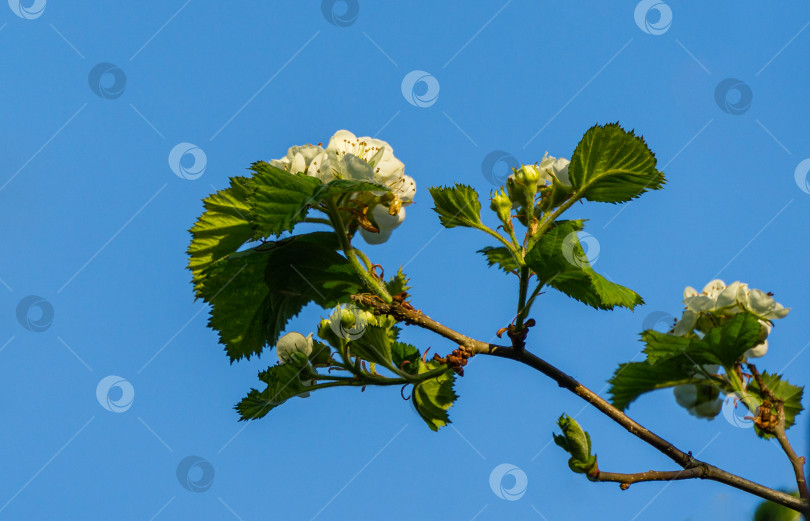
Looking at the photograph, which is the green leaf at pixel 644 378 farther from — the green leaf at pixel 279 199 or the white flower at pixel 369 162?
the green leaf at pixel 279 199

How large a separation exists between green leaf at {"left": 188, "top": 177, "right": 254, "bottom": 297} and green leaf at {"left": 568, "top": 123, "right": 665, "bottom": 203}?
0.91 metres

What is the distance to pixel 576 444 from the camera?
69.7 inches

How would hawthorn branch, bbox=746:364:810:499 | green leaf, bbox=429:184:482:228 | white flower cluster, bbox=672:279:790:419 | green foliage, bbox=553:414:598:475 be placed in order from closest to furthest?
1. green foliage, bbox=553:414:598:475
2. hawthorn branch, bbox=746:364:810:499
3. green leaf, bbox=429:184:482:228
4. white flower cluster, bbox=672:279:790:419

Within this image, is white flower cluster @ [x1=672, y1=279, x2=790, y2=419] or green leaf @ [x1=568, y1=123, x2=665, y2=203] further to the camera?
white flower cluster @ [x1=672, y1=279, x2=790, y2=419]

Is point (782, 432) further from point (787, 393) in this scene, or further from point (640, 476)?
point (640, 476)

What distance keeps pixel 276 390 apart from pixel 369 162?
66cm

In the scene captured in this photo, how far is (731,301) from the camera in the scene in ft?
7.46

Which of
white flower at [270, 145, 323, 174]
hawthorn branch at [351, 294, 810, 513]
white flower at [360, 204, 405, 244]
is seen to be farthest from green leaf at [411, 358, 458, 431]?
white flower at [270, 145, 323, 174]

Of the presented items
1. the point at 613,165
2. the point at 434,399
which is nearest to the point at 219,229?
the point at 434,399

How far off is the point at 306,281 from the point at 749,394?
4.33ft

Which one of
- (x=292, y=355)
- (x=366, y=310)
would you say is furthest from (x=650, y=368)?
(x=292, y=355)

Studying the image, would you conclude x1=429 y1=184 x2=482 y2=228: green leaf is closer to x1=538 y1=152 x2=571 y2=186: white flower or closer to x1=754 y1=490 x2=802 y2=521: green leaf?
x1=538 y1=152 x2=571 y2=186: white flower

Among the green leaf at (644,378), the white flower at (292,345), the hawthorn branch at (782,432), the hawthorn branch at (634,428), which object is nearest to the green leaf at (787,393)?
the hawthorn branch at (782,432)

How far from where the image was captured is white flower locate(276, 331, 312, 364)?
2.09 metres
